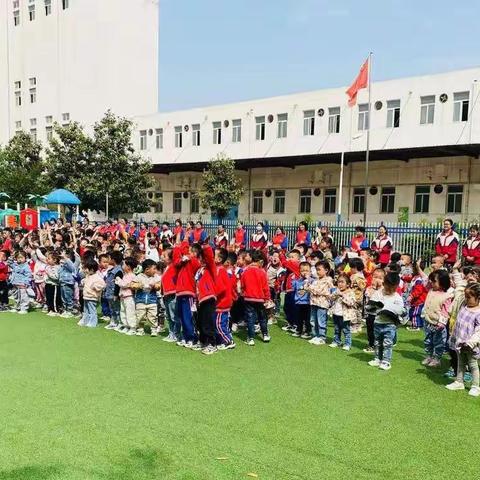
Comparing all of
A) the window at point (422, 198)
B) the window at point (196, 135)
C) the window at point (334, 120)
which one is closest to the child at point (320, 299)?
the window at point (422, 198)

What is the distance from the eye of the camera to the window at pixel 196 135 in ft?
95.7

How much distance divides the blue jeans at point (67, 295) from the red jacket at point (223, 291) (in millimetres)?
3512

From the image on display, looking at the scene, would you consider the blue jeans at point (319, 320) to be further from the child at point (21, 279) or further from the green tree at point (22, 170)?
the green tree at point (22, 170)

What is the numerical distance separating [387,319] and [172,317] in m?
3.02

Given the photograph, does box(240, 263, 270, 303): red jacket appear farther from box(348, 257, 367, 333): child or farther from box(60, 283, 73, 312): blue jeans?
box(60, 283, 73, 312): blue jeans

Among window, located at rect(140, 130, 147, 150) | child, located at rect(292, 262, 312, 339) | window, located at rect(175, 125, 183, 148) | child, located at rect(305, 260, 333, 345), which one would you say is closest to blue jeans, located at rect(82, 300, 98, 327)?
child, located at rect(292, 262, 312, 339)

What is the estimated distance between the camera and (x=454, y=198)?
72.0ft

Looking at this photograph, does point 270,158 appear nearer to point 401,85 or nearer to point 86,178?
point 401,85

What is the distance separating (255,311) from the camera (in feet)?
23.2

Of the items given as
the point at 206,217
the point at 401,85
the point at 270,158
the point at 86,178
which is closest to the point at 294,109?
the point at 270,158

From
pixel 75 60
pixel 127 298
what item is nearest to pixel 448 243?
pixel 127 298

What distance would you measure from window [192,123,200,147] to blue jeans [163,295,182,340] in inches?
906

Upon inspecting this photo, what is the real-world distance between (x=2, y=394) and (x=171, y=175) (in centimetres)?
2725

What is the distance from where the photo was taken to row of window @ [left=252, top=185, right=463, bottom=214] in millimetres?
21984
